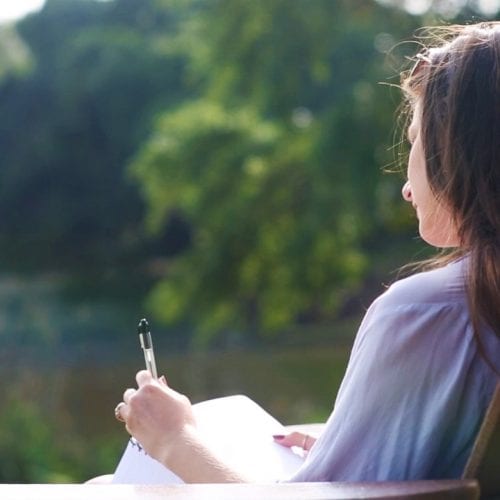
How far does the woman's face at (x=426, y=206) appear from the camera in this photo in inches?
42.8

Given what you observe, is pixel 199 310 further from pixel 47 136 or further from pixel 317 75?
pixel 47 136

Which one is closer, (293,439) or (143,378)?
(143,378)

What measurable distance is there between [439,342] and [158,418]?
0.29 meters

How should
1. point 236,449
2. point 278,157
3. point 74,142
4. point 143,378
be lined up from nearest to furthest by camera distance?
point 143,378 → point 236,449 → point 278,157 → point 74,142

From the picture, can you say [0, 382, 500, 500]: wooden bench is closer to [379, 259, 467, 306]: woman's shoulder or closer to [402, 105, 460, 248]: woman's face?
[379, 259, 467, 306]: woman's shoulder

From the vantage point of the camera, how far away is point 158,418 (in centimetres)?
110

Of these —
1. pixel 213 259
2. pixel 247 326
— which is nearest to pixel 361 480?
pixel 213 259

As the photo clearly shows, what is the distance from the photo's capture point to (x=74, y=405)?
750 cm

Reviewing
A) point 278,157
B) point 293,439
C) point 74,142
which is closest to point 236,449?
point 293,439

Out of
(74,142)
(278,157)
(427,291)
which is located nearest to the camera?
(427,291)

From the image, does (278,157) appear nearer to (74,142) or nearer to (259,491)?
(74,142)

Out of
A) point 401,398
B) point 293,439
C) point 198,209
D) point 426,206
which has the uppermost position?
point 426,206

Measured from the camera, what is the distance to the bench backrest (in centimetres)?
91

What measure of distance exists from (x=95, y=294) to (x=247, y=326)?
2.66 metres
